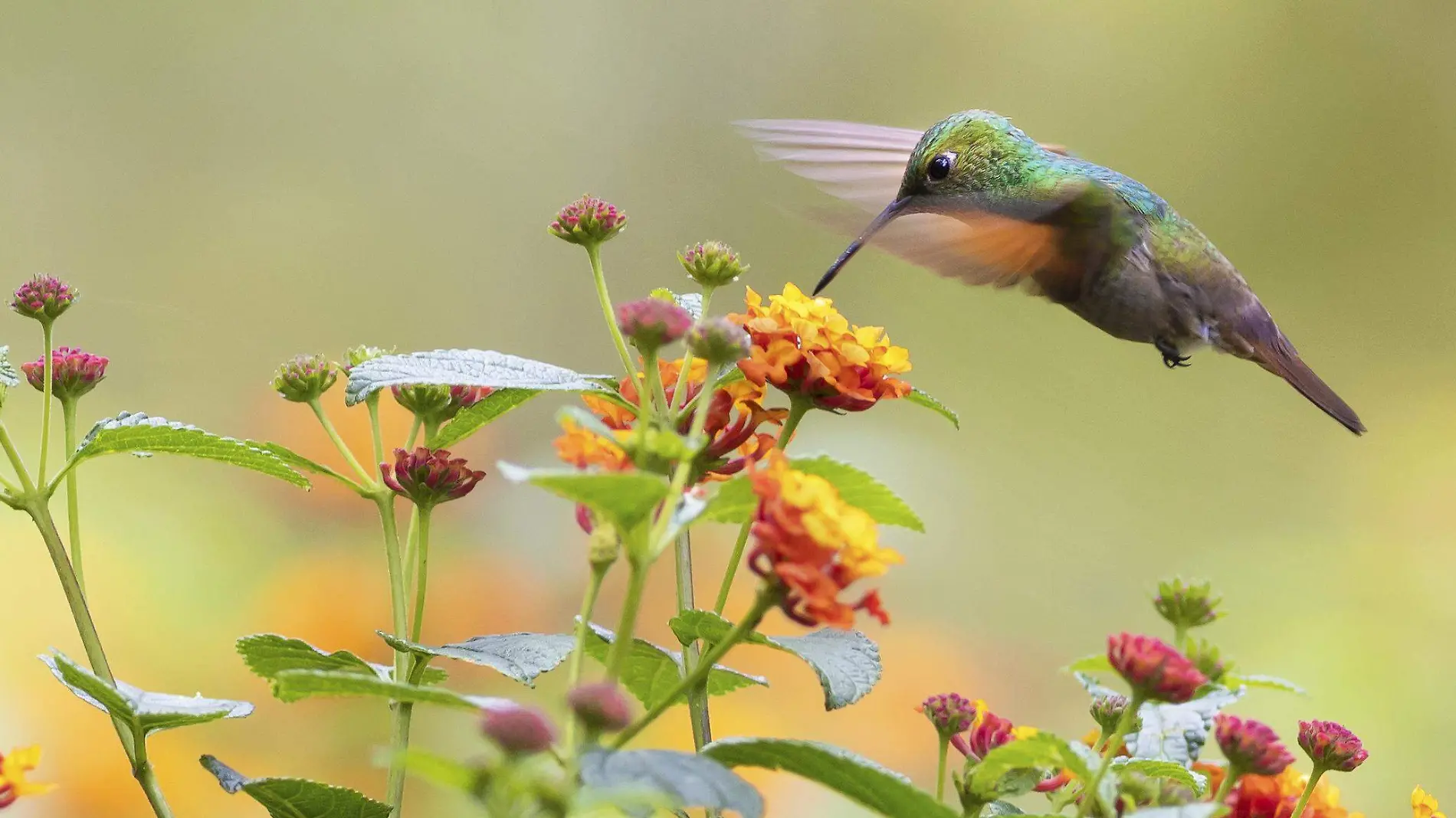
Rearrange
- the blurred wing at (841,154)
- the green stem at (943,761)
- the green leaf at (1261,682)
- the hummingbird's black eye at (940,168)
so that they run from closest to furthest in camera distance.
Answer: the green leaf at (1261,682) < the green stem at (943,761) < the hummingbird's black eye at (940,168) < the blurred wing at (841,154)

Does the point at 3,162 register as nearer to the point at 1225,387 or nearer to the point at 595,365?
the point at 595,365

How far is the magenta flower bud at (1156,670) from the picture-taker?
36cm

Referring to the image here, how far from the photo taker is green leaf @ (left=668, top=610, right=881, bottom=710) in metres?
0.43

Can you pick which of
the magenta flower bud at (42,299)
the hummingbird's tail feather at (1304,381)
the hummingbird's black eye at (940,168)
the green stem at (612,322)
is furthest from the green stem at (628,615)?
the hummingbird's tail feather at (1304,381)

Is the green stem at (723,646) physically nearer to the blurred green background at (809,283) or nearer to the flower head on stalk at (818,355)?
the flower head on stalk at (818,355)

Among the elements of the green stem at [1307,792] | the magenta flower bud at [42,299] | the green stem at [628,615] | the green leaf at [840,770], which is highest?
the magenta flower bud at [42,299]

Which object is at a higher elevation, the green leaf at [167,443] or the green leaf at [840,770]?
the green leaf at [167,443]

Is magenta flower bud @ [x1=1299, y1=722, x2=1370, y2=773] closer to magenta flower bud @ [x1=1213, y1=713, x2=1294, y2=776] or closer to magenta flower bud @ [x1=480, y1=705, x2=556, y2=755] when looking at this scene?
magenta flower bud @ [x1=1213, y1=713, x2=1294, y2=776]

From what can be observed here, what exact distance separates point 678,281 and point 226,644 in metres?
0.97

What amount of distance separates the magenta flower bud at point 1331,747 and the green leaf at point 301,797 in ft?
1.19

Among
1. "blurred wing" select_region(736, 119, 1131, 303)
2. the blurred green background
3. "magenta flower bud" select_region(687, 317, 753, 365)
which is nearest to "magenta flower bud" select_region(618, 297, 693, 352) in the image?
"magenta flower bud" select_region(687, 317, 753, 365)

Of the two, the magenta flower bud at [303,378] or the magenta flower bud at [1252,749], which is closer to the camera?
the magenta flower bud at [1252,749]

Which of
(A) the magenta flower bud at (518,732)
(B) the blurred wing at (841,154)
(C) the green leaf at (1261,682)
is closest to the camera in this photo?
(A) the magenta flower bud at (518,732)

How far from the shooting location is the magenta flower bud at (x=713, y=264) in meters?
0.53
